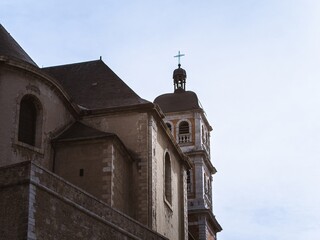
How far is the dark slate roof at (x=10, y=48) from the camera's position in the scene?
22027 mm

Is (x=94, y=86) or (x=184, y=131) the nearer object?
(x=94, y=86)

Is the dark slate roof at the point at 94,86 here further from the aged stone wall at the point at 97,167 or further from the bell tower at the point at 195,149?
the bell tower at the point at 195,149

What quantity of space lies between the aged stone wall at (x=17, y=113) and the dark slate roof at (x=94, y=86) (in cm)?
209

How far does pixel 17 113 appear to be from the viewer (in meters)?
21.3

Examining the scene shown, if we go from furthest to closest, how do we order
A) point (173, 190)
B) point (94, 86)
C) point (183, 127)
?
point (183, 127), point (173, 190), point (94, 86)

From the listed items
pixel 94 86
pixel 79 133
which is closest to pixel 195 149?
pixel 94 86

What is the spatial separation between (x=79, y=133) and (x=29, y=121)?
1807 millimetres

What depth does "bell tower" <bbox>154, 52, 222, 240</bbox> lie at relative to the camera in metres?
40.8

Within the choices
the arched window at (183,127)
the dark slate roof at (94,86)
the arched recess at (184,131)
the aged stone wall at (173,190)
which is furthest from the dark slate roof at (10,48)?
the arched window at (183,127)

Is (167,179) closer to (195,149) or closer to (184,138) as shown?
(195,149)

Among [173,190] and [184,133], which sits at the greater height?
[184,133]

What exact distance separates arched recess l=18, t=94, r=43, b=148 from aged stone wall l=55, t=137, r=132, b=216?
88cm

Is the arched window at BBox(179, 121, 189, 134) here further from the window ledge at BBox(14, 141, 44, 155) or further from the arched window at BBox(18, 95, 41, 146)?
the window ledge at BBox(14, 141, 44, 155)

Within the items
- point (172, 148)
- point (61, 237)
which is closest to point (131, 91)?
point (172, 148)
